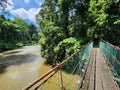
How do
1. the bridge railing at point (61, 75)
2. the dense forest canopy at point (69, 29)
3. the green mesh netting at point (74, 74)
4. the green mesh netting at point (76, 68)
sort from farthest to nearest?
the dense forest canopy at point (69, 29), the green mesh netting at point (76, 68), the green mesh netting at point (74, 74), the bridge railing at point (61, 75)

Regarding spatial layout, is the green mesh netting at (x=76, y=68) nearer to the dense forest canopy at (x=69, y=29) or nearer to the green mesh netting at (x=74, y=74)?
the green mesh netting at (x=74, y=74)

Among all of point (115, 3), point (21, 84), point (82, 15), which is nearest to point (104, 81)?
point (115, 3)

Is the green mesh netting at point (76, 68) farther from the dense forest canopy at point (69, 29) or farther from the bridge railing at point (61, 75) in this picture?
the dense forest canopy at point (69, 29)

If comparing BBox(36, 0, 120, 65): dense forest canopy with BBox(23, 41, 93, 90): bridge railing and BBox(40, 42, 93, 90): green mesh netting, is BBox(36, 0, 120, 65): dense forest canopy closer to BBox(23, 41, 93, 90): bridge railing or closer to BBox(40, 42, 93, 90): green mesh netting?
BBox(23, 41, 93, 90): bridge railing

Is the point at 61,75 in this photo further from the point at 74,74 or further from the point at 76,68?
the point at 76,68

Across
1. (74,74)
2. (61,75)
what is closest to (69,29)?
(74,74)

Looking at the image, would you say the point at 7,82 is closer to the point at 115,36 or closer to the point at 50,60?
the point at 50,60

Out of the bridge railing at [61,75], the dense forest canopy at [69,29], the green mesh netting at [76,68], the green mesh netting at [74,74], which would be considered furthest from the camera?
the dense forest canopy at [69,29]

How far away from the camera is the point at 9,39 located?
37.4 m

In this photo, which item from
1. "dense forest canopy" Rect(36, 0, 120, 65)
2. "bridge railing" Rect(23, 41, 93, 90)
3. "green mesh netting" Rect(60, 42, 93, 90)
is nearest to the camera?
"bridge railing" Rect(23, 41, 93, 90)

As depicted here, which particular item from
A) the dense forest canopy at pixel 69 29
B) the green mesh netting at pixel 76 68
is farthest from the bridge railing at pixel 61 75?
the dense forest canopy at pixel 69 29

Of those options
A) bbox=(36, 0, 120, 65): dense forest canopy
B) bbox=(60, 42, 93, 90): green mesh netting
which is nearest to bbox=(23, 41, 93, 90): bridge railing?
bbox=(60, 42, 93, 90): green mesh netting

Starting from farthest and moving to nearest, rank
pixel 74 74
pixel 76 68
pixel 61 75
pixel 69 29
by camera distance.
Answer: pixel 69 29
pixel 76 68
pixel 74 74
pixel 61 75

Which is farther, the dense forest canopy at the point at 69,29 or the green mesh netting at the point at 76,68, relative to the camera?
the dense forest canopy at the point at 69,29
